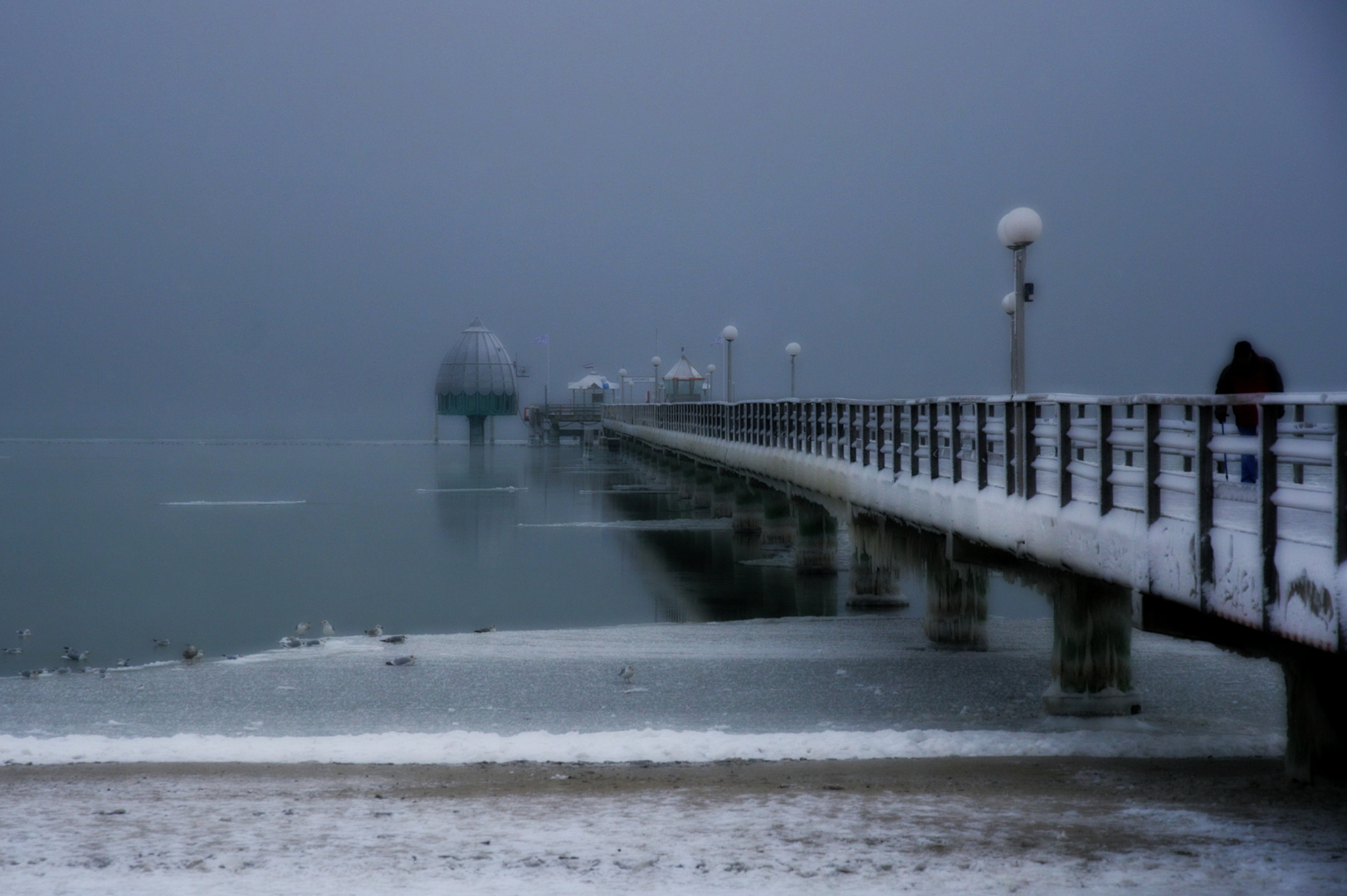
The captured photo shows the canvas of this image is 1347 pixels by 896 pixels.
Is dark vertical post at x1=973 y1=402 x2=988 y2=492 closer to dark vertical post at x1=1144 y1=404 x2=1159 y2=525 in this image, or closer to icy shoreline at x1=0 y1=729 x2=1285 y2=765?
icy shoreline at x1=0 y1=729 x2=1285 y2=765

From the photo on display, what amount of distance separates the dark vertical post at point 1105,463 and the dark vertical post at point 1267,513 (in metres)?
2.26

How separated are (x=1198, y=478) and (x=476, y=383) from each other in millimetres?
128018

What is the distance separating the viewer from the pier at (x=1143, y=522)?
687 cm

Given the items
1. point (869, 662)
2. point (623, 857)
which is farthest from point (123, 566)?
point (623, 857)

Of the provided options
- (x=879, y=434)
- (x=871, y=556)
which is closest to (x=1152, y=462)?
(x=879, y=434)

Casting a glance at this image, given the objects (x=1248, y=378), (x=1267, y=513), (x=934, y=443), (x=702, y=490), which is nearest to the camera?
(x=1267, y=513)

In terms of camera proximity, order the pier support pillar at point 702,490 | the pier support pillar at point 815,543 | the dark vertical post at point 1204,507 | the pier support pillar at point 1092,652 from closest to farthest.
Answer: the dark vertical post at point 1204,507 → the pier support pillar at point 1092,652 → the pier support pillar at point 815,543 → the pier support pillar at point 702,490

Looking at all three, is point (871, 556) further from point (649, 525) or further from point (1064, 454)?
point (649, 525)

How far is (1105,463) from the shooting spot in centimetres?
942

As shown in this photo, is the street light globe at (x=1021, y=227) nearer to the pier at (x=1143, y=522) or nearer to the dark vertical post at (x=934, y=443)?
the pier at (x=1143, y=522)

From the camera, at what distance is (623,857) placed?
734cm

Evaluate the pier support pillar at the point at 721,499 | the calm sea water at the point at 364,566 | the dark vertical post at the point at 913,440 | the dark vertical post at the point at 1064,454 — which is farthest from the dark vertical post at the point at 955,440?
the pier support pillar at the point at 721,499

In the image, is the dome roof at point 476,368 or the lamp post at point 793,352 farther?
the dome roof at point 476,368

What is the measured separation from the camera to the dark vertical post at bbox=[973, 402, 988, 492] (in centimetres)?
1259
